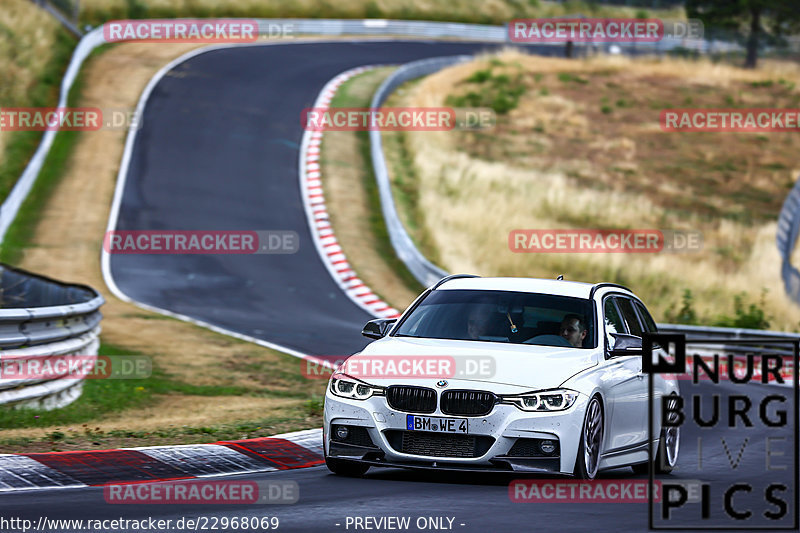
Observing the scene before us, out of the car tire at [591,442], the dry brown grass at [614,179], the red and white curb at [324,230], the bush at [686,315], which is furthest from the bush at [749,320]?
the car tire at [591,442]

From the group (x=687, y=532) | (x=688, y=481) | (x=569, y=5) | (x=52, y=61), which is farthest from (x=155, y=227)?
(x=569, y=5)

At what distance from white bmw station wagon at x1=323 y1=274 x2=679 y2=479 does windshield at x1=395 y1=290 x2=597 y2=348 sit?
11 mm

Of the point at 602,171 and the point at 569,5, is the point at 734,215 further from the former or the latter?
the point at 569,5

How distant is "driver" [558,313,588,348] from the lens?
33.8 ft

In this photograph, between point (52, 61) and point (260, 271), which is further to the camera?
point (52, 61)

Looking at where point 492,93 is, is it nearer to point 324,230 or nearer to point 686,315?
point 324,230

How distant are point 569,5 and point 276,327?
64.8 metres

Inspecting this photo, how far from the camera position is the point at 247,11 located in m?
62.8

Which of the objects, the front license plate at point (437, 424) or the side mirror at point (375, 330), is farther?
the side mirror at point (375, 330)

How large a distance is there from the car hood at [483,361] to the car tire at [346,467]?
0.65m

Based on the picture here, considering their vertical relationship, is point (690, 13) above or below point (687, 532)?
above

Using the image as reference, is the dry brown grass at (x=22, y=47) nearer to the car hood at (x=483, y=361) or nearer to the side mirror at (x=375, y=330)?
the side mirror at (x=375, y=330)

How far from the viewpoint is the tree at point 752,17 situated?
65.1 meters

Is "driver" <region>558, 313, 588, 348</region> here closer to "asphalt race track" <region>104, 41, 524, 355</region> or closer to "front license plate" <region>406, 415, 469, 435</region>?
"front license plate" <region>406, 415, 469, 435</region>
